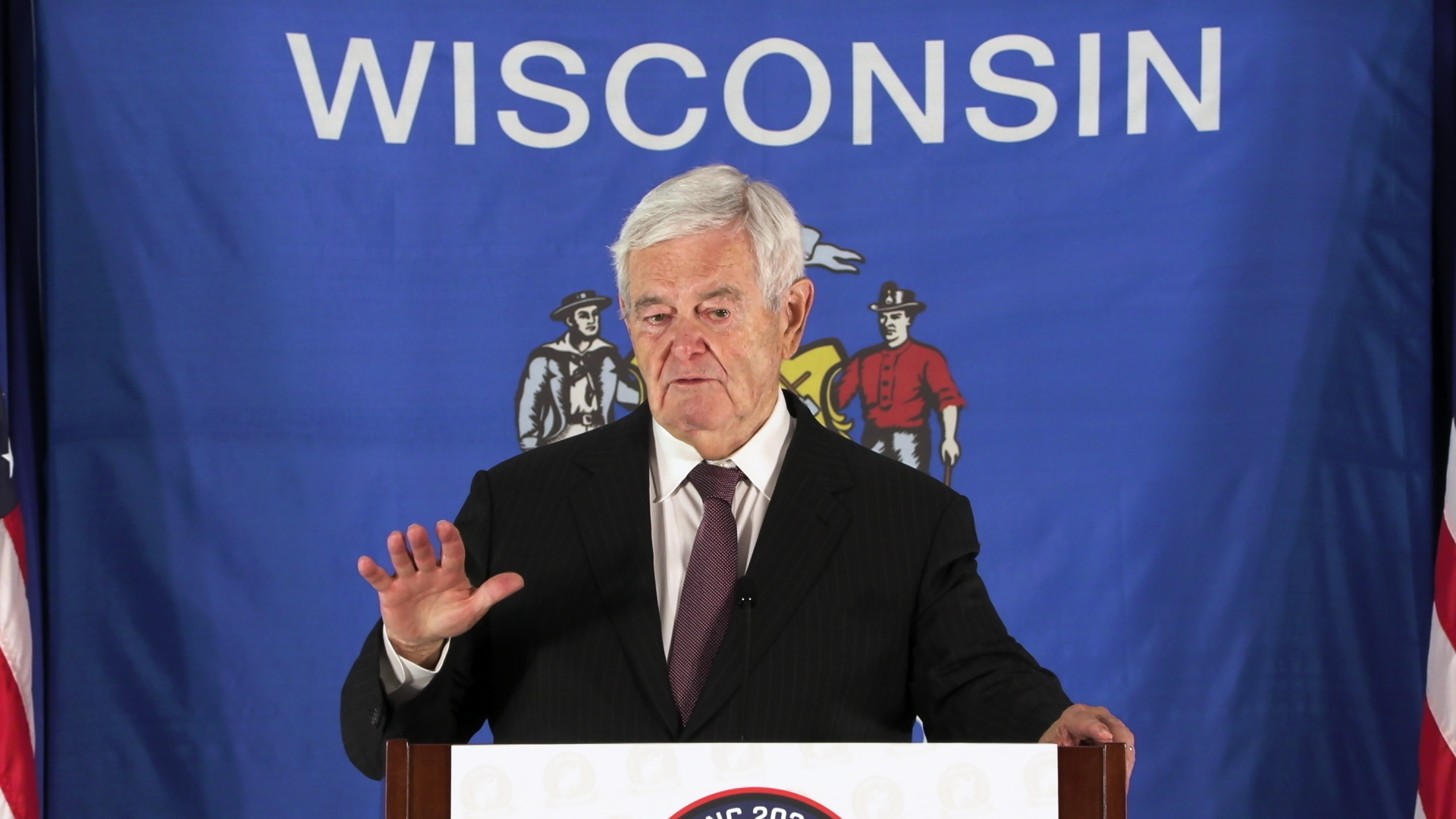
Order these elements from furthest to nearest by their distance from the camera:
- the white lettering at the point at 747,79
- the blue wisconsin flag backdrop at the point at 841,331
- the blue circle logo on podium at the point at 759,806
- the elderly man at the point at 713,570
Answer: the white lettering at the point at 747,79 → the blue wisconsin flag backdrop at the point at 841,331 → the elderly man at the point at 713,570 → the blue circle logo on podium at the point at 759,806

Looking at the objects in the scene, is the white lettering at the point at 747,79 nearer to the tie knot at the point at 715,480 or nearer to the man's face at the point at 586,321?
the man's face at the point at 586,321

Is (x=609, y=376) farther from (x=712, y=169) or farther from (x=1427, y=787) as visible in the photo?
(x=1427, y=787)

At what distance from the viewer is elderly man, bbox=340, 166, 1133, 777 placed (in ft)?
5.10

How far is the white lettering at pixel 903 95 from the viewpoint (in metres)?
3.16

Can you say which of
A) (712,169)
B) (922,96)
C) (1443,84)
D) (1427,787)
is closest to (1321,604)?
(1427,787)

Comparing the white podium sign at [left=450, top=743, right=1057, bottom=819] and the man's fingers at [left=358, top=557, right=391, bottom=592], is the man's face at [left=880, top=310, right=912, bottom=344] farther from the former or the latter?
the white podium sign at [left=450, top=743, right=1057, bottom=819]

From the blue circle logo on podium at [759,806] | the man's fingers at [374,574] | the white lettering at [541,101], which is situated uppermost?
the white lettering at [541,101]

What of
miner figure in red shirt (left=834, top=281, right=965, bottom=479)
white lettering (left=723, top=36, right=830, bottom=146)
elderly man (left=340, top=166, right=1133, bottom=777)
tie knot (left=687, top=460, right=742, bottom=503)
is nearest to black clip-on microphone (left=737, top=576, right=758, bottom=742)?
elderly man (left=340, top=166, right=1133, bottom=777)

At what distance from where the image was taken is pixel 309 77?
313 centimetres

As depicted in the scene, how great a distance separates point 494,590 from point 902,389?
1.90 m

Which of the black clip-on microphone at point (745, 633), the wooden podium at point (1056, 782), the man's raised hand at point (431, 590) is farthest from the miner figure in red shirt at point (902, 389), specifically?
the wooden podium at point (1056, 782)

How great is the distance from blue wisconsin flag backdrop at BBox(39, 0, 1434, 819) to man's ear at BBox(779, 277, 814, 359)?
1350 mm

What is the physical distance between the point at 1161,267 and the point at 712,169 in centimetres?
170

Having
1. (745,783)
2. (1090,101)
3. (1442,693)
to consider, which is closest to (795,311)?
(745,783)
